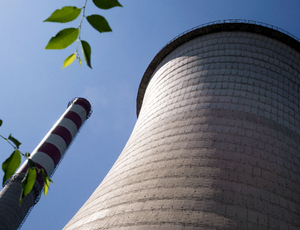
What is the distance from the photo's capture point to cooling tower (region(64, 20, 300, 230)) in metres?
4.43

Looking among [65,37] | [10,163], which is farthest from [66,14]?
[10,163]

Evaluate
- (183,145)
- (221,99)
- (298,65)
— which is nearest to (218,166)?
(183,145)

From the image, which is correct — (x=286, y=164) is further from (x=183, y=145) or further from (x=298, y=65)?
(x=298, y=65)

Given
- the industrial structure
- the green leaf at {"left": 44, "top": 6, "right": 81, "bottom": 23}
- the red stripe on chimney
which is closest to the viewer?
the green leaf at {"left": 44, "top": 6, "right": 81, "bottom": 23}

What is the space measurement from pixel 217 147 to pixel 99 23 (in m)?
5.14

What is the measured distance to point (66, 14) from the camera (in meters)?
0.54

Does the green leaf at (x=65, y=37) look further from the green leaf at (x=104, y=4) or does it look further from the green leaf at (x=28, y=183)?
the green leaf at (x=28, y=183)

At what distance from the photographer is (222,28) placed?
8.66 m

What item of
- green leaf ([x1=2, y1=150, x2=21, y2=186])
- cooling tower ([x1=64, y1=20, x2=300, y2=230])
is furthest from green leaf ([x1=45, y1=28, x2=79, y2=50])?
cooling tower ([x1=64, y1=20, x2=300, y2=230])

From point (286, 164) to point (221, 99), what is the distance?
79.7 inches

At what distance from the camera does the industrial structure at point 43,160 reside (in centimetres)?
1223

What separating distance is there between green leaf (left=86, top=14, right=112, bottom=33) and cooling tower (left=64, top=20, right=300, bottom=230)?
4101mm

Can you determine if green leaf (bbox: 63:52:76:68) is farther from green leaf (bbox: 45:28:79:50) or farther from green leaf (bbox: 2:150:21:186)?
green leaf (bbox: 2:150:21:186)

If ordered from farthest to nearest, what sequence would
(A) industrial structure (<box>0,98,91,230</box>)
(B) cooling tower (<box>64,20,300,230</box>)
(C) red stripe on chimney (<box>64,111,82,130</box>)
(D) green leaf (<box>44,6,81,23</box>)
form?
1. (C) red stripe on chimney (<box>64,111,82,130</box>)
2. (A) industrial structure (<box>0,98,91,230</box>)
3. (B) cooling tower (<box>64,20,300,230</box>)
4. (D) green leaf (<box>44,6,81,23</box>)
